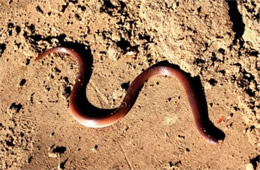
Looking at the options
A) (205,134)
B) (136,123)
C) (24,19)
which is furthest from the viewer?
(24,19)

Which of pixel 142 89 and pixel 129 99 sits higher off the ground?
pixel 142 89

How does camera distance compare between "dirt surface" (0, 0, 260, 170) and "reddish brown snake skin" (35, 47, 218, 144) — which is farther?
"reddish brown snake skin" (35, 47, 218, 144)

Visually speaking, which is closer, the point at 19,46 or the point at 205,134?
the point at 205,134

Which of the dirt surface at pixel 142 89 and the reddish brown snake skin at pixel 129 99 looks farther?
the reddish brown snake skin at pixel 129 99

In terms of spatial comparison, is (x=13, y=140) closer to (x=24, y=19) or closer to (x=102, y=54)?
(x=102, y=54)

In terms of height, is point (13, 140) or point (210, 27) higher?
point (210, 27)

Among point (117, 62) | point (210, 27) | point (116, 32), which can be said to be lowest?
point (117, 62)

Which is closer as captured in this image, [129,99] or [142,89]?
[129,99]

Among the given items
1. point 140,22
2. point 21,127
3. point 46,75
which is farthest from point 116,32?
point 21,127
